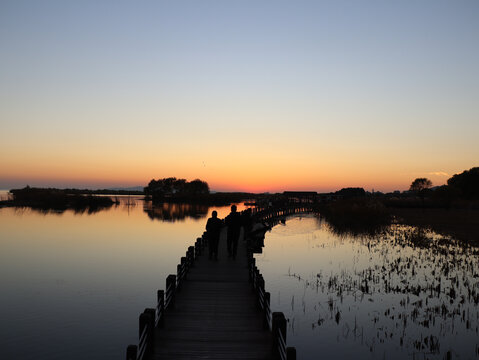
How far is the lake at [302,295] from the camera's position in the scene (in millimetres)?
11109

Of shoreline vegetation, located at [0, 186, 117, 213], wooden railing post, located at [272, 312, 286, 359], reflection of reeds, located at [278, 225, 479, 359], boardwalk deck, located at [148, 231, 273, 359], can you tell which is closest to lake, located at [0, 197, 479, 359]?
reflection of reeds, located at [278, 225, 479, 359]

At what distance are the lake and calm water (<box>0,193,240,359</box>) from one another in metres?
0.05

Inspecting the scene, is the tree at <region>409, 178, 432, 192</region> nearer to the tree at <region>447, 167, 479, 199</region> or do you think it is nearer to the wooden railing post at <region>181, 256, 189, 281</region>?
the tree at <region>447, 167, 479, 199</region>

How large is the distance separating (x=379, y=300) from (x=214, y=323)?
26.3 feet

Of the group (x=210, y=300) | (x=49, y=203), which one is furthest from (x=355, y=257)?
(x=49, y=203)

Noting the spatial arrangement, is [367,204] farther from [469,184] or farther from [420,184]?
[420,184]

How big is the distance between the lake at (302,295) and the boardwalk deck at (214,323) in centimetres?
188

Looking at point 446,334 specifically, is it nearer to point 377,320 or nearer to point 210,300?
point 377,320

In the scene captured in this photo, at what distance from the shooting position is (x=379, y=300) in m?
14.9

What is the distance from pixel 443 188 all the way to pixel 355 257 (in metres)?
58.6

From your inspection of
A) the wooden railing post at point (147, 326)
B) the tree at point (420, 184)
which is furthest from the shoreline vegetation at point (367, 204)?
the wooden railing post at point (147, 326)

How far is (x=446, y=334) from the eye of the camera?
37.6 ft

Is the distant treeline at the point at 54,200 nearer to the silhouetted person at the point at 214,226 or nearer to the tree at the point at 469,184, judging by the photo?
the silhouetted person at the point at 214,226

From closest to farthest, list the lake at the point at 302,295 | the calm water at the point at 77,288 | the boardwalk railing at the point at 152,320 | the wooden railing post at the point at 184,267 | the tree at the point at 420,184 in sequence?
1. the boardwalk railing at the point at 152,320
2. the lake at the point at 302,295
3. the calm water at the point at 77,288
4. the wooden railing post at the point at 184,267
5. the tree at the point at 420,184
